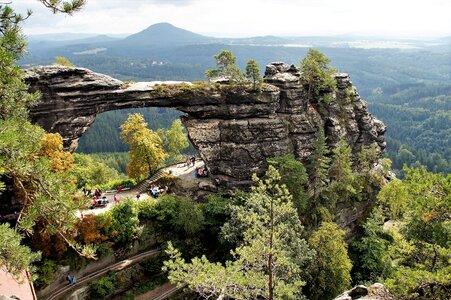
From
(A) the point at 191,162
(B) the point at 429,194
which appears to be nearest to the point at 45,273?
(A) the point at 191,162

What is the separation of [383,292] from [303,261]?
56.7 feet

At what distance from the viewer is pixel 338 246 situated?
34750 millimetres

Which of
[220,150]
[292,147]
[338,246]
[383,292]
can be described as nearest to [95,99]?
[220,150]

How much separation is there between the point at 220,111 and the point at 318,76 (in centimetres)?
1434

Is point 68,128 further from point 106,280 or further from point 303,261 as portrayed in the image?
point 303,261

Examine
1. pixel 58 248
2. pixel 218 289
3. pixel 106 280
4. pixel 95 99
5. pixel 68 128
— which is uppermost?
pixel 95 99

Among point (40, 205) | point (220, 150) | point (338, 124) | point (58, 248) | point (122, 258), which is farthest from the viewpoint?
point (338, 124)

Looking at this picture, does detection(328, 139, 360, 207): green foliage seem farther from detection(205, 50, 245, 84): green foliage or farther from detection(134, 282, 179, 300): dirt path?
detection(134, 282, 179, 300): dirt path

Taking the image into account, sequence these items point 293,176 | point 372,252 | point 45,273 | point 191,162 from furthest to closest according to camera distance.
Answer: point 191,162 → point 372,252 → point 293,176 → point 45,273

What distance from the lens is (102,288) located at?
31109mm

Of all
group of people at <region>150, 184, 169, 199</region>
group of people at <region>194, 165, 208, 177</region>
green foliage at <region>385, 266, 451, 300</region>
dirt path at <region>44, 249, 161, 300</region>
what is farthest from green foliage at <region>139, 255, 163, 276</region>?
green foliage at <region>385, 266, 451, 300</region>

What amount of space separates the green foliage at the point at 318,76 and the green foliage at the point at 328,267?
19494 mm

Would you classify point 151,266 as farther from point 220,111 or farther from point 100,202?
point 220,111

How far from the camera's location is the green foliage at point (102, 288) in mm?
30969
